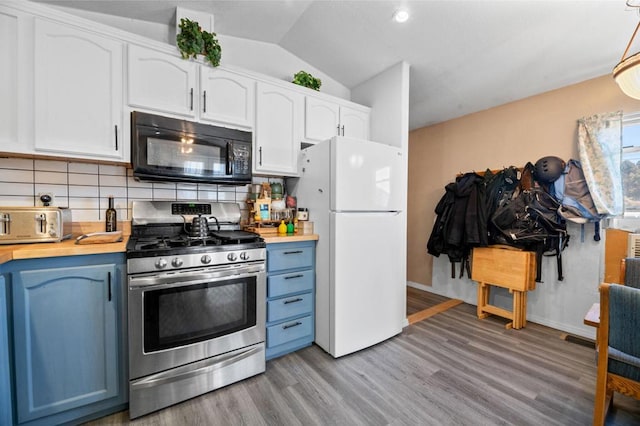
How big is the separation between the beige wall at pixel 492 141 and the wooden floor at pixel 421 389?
67.5 inches

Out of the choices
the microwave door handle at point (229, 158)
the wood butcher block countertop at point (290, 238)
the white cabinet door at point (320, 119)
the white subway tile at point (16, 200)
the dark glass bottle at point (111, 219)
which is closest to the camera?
the white subway tile at point (16, 200)

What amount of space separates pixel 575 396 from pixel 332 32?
128 inches

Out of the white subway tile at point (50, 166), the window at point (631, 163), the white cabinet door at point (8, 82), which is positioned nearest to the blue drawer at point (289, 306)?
the white subway tile at point (50, 166)

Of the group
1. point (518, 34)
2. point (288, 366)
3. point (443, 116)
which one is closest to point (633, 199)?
point (518, 34)

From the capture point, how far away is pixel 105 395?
149 cm

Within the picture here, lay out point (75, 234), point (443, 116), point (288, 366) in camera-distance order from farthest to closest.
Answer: point (443, 116), point (288, 366), point (75, 234)

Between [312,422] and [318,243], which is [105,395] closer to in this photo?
[312,422]

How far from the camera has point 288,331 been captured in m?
2.14

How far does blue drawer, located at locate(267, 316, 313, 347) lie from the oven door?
0.52ft

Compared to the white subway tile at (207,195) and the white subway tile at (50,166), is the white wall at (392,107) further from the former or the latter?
the white subway tile at (50,166)

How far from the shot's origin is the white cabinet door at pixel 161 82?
1820 millimetres

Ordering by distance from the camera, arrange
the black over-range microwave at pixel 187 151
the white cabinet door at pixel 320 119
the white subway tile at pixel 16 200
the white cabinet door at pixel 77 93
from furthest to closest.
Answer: the white cabinet door at pixel 320 119 < the black over-range microwave at pixel 187 151 < the white subway tile at pixel 16 200 < the white cabinet door at pixel 77 93

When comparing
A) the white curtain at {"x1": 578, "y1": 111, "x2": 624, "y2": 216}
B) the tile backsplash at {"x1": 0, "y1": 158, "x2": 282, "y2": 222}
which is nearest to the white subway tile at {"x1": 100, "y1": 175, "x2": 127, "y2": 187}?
the tile backsplash at {"x1": 0, "y1": 158, "x2": 282, "y2": 222}

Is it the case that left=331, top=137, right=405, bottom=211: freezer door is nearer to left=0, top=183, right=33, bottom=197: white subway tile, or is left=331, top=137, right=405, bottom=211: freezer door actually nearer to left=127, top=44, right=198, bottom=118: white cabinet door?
left=127, top=44, right=198, bottom=118: white cabinet door
